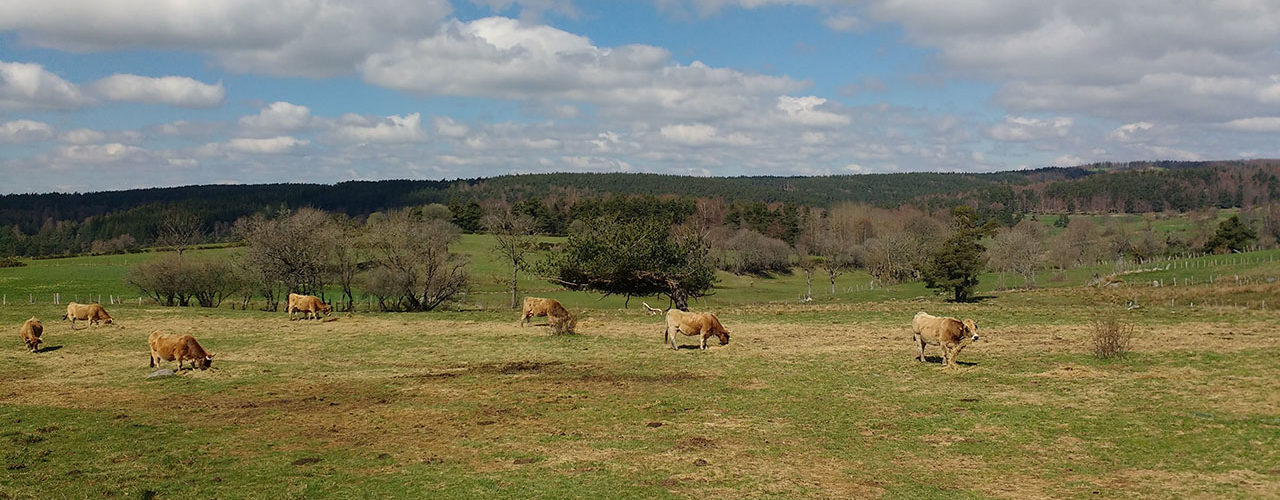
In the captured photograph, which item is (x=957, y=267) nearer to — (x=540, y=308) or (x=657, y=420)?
(x=540, y=308)

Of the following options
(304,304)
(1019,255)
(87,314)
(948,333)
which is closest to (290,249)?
(304,304)

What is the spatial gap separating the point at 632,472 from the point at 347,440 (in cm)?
610

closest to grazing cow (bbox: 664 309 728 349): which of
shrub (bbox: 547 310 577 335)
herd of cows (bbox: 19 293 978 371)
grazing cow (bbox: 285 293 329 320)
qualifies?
herd of cows (bbox: 19 293 978 371)

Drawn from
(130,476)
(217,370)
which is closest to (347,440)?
(130,476)

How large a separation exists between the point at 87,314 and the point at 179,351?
48.9 feet

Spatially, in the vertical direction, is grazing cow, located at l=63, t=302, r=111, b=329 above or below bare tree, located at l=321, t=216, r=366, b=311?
below

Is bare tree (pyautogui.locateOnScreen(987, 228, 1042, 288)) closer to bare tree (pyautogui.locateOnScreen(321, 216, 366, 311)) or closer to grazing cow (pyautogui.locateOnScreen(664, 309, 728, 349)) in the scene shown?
grazing cow (pyautogui.locateOnScreen(664, 309, 728, 349))

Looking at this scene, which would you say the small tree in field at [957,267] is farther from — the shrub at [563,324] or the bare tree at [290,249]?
the bare tree at [290,249]

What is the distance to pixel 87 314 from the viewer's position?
32.5m

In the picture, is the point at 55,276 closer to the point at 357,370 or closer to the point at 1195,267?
the point at 357,370

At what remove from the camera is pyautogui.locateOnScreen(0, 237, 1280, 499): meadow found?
11.8 metres

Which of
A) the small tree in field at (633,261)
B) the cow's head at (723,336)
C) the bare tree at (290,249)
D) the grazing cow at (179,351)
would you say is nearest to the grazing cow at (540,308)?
the small tree in field at (633,261)

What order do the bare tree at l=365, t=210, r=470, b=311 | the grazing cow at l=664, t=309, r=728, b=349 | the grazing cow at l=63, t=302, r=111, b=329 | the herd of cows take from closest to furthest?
1. the herd of cows
2. the grazing cow at l=664, t=309, r=728, b=349
3. the grazing cow at l=63, t=302, r=111, b=329
4. the bare tree at l=365, t=210, r=470, b=311

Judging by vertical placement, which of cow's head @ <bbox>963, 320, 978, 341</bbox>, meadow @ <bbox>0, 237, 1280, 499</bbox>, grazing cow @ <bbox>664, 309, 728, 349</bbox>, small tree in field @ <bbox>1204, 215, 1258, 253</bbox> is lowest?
meadow @ <bbox>0, 237, 1280, 499</bbox>
